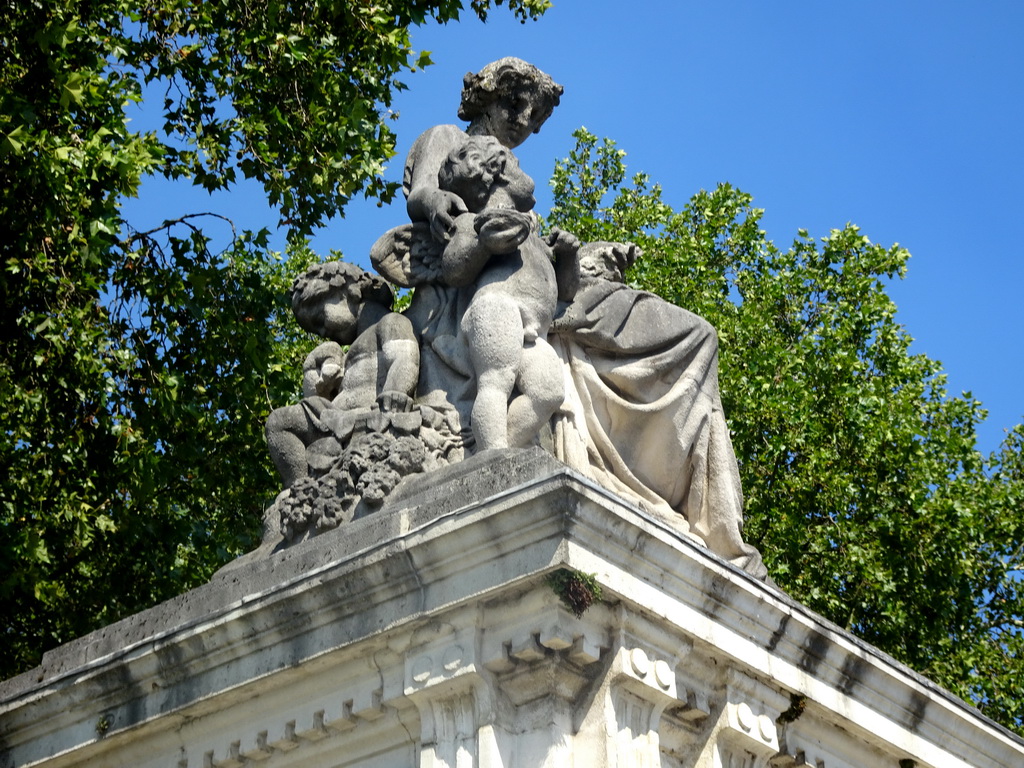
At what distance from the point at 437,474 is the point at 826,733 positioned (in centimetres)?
185

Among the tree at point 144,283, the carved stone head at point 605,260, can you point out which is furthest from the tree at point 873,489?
the carved stone head at point 605,260

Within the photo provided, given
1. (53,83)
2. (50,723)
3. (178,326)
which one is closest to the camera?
(50,723)

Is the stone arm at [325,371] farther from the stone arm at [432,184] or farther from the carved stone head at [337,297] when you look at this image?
the stone arm at [432,184]

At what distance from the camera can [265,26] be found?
43.1 ft

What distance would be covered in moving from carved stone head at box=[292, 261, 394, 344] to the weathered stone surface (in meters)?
1.42

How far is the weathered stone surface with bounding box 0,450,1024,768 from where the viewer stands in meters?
5.61

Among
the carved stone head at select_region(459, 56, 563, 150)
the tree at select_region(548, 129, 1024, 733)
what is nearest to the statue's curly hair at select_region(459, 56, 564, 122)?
the carved stone head at select_region(459, 56, 563, 150)

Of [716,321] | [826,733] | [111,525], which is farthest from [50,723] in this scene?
[716,321]

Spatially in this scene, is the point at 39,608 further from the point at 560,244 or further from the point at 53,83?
the point at 560,244

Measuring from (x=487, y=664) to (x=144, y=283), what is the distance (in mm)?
7756

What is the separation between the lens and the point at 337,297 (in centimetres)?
783

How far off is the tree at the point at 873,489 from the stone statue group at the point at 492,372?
949 cm

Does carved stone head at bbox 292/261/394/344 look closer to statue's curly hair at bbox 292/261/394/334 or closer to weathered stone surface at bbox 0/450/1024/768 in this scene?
statue's curly hair at bbox 292/261/394/334

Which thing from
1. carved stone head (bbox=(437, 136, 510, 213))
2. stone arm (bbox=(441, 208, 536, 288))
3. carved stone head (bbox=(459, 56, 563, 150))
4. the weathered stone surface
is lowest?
the weathered stone surface
